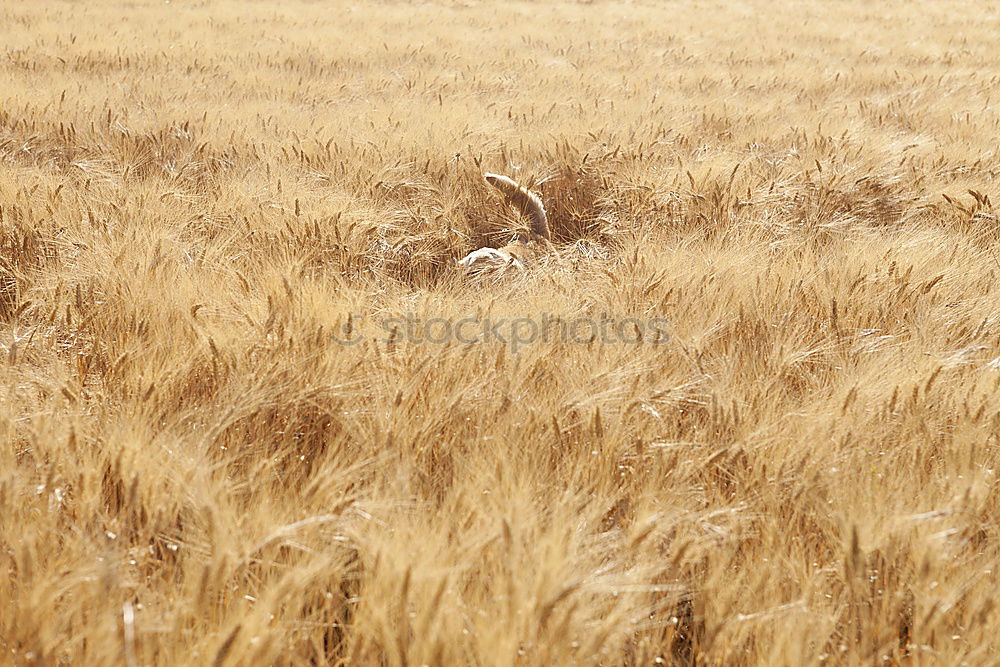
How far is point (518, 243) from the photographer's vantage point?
305cm

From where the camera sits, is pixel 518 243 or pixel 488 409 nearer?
pixel 488 409

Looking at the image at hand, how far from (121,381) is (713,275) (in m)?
1.69

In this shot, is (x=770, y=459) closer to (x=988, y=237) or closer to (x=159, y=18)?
(x=988, y=237)

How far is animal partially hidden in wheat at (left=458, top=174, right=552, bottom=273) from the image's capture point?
8.65 ft

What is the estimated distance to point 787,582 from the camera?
3.72 ft

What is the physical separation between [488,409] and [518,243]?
1642 mm

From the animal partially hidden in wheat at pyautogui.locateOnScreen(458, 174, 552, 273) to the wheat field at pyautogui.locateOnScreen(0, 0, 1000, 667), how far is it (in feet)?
0.38

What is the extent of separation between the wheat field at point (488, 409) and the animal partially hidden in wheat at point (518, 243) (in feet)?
0.38

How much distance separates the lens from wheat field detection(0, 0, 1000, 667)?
0.98 metres

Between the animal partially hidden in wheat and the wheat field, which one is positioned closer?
the wheat field

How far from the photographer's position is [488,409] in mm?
1503

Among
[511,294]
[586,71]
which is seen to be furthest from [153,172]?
[586,71]

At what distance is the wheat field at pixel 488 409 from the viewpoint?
0.98 m

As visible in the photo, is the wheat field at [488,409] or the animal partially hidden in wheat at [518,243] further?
the animal partially hidden in wheat at [518,243]
